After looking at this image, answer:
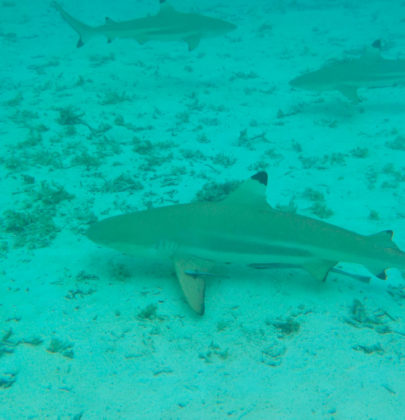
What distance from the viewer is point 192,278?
126 inches

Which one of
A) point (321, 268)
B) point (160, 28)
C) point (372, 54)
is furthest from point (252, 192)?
point (160, 28)

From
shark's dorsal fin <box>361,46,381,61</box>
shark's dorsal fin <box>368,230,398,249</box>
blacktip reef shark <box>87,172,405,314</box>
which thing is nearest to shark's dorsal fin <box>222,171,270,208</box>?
blacktip reef shark <box>87,172,405,314</box>

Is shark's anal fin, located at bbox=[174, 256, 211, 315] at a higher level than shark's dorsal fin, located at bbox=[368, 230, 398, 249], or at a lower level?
lower

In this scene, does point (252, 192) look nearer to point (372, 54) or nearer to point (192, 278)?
point (192, 278)

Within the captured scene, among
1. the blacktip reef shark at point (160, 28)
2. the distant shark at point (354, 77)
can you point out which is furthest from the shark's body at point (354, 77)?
the blacktip reef shark at point (160, 28)

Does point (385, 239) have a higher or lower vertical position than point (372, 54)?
lower

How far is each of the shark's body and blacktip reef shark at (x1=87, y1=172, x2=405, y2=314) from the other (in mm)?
6439

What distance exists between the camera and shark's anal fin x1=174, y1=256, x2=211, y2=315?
3.04 m

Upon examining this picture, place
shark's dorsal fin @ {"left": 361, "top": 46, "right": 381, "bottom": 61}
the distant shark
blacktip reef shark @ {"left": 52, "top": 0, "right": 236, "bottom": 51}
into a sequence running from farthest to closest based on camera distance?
blacktip reef shark @ {"left": 52, "top": 0, "right": 236, "bottom": 51}, shark's dorsal fin @ {"left": 361, "top": 46, "right": 381, "bottom": 61}, the distant shark

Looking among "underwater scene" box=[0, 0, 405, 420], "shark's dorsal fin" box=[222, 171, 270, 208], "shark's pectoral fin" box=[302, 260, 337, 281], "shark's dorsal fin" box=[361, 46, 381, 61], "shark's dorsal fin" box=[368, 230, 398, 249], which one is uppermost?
"shark's dorsal fin" box=[361, 46, 381, 61]

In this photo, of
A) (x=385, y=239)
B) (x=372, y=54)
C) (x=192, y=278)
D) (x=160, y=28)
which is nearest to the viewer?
(x=192, y=278)

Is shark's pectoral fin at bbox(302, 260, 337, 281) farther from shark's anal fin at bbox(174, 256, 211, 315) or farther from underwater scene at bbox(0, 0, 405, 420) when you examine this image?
shark's anal fin at bbox(174, 256, 211, 315)

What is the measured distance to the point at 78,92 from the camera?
30.6ft

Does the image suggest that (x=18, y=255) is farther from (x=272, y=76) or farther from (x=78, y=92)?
(x=272, y=76)
